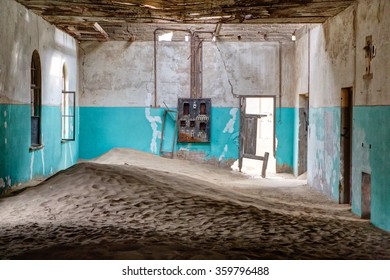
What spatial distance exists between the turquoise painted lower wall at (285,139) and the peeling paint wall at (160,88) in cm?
6

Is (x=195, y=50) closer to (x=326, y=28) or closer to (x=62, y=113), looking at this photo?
(x=62, y=113)

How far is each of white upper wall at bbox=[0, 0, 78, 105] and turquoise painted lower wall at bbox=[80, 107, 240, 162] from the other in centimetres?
230

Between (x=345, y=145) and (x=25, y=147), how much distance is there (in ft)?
19.6

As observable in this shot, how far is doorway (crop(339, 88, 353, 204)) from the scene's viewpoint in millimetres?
9836

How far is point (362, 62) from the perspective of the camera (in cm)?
862

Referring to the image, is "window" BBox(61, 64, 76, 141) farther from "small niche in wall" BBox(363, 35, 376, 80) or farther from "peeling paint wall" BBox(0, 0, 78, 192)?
"small niche in wall" BBox(363, 35, 376, 80)

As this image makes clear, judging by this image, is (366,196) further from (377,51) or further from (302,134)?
(302,134)

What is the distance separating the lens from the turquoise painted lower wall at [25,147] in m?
9.44

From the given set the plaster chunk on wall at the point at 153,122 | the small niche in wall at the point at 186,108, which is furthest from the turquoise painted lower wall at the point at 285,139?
the plaster chunk on wall at the point at 153,122

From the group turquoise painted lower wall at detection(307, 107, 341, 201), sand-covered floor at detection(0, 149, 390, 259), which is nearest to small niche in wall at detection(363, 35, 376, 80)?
turquoise painted lower wall at detection(307, 107, 341, 201)

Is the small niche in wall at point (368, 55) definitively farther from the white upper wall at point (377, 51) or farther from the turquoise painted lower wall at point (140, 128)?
the turquoise painted lower wall at point (140, 128)
